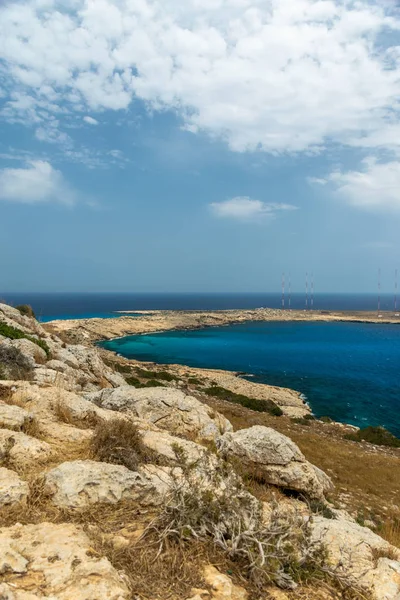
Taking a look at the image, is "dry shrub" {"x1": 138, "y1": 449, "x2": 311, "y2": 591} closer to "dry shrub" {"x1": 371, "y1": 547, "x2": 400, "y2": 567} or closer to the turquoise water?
"dry shrub" {"x1": 371, "y1": 547, "x2": 400, "y2": 567}

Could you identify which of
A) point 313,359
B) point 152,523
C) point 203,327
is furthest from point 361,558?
point 203,327

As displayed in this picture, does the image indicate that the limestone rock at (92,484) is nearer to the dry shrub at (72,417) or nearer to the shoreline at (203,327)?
the dry shrub at (72,417)

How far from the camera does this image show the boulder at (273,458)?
8555 millimetres

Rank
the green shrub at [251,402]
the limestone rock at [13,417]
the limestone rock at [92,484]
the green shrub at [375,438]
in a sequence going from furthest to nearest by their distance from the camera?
the green shrub at [251,402] < the green shrub at [375,438] < the limestone rock at [13,417] < the limestone rock at [92,484]

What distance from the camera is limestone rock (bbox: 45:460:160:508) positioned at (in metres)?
4.66

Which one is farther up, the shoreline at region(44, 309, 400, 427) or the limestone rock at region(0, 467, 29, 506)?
the limestone rock at region(0, 467, 29, 506)

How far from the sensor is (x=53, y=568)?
3.32 metres

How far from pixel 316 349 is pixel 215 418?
65.4 m

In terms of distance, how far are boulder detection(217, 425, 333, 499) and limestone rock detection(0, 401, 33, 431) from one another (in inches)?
190

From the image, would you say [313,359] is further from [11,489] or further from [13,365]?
[11,489]

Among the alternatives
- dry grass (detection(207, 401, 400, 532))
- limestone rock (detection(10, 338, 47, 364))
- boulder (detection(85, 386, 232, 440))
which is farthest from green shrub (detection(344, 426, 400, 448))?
limestone rock (detection(10, 338, 47, 364))

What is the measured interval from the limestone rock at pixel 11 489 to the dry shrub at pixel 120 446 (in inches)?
57.3

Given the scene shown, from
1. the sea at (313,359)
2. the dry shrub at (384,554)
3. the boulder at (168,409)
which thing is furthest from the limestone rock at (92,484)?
the sea at (313,359)

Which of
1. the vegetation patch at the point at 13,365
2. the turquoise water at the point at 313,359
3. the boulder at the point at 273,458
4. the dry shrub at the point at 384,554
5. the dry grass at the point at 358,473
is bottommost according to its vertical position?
the turquoise water at the point at 313,359
